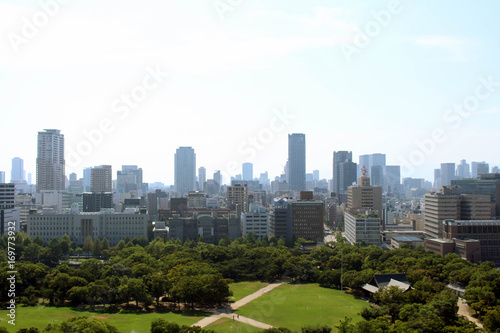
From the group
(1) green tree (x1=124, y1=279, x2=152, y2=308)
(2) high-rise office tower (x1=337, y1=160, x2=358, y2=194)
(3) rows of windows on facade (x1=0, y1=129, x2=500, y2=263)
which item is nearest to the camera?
(1) green tree (x1=124, y1=279, x2=152, y2=308)

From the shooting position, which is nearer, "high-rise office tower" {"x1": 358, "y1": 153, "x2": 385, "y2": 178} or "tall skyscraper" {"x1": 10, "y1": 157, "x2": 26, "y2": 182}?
"tall skyscraper" {"x1": 10, "y1": 157, "x2": 26, "y2": 182}

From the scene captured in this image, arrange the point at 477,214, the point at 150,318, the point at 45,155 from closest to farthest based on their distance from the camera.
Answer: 1. the point at 150,318
2. the point at 477,214
3. the point at 45,155

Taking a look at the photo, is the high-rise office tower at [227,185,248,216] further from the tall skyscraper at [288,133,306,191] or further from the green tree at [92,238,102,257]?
the tall skyscraper at [288,133,306,191]

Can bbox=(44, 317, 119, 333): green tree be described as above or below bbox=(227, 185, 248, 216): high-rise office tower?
below

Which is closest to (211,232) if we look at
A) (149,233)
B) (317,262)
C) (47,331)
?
(149,233)

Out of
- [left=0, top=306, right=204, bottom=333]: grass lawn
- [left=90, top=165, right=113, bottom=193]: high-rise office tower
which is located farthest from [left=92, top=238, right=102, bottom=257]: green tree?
[left=90, top=165, right=113, bottom=193]: high-rise office tower

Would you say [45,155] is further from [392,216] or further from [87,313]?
[87,313]
